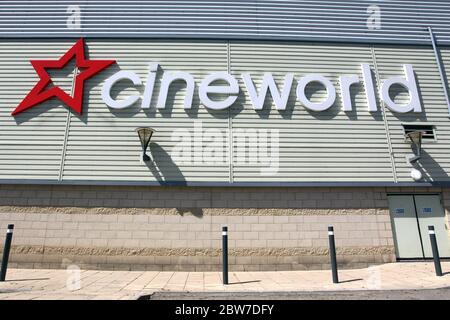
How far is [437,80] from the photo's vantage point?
9.52 metres

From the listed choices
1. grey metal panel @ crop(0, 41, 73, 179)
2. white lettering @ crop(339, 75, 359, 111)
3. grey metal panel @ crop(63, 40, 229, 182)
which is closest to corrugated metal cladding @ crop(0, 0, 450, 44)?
grey metal panel @ crop(63, 40, 229, 182)

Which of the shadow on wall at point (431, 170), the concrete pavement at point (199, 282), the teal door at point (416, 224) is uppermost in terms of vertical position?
the shadow on wall at point (431, 170)

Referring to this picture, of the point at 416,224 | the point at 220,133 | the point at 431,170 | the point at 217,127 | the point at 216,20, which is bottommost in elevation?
the point at 416,224

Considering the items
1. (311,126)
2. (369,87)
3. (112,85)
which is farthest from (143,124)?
(369,87)

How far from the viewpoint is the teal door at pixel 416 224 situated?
27.0 ft

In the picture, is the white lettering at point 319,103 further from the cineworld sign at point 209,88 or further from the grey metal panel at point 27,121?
the grey metal panel at point 27,121

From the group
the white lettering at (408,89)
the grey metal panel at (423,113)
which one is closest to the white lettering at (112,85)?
the white lettering at (408,89)

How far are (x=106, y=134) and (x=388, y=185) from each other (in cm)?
810

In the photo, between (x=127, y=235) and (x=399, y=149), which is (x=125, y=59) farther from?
(x=399, y=149)

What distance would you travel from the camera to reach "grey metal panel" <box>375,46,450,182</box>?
28.4 feet

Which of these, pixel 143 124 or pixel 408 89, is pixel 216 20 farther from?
pixel 408 89

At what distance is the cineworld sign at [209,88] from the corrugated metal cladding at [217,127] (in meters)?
0.19

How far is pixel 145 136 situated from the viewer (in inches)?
320

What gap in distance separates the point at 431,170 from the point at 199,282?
722cm
